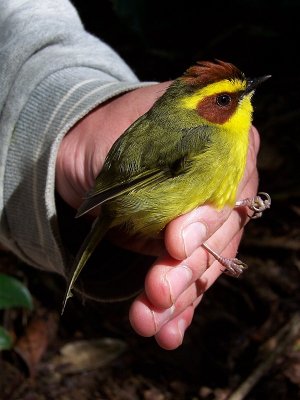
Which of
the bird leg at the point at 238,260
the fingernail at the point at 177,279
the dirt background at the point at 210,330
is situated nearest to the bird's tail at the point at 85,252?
the fingernail at the point at 177,279

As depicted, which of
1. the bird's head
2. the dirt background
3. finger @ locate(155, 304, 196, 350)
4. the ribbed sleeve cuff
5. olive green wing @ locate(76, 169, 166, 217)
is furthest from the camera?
the dirt background

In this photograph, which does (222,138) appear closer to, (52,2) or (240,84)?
(240,84)

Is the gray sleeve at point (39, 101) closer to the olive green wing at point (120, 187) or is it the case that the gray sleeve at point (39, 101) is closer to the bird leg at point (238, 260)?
the olive green wing at point (120, 187)

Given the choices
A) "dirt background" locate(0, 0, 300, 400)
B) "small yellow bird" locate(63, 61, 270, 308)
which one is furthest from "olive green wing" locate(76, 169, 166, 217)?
"dirt background" locate(0, 0, 300, 400)

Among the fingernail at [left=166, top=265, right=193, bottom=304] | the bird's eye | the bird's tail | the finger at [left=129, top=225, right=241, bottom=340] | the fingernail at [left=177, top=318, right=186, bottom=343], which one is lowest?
the fingernail at [left=177, top=318, right=186, bottom=343]

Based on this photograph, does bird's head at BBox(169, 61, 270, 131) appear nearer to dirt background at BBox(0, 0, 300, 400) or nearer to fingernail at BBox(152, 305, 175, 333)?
fingernail at BBox(152, 305, 175, 333)

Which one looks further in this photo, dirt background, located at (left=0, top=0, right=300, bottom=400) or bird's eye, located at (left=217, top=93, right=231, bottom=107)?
dirt background, located at (left=0, top=0, right=300, bottom=400)

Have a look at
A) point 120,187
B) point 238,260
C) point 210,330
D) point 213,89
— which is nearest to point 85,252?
point 120,187
